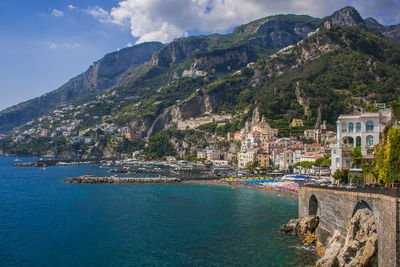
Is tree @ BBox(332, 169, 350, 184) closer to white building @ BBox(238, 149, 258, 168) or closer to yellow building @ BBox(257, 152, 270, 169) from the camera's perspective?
yellow building @ BBox(257, 152, 270, 169)

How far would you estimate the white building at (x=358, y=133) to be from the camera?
3225 cm

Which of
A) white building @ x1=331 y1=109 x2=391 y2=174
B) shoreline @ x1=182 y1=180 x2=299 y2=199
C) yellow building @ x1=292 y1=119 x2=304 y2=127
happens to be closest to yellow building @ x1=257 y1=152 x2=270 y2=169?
yellow building @ x1=292 y1=119 x2=304 y2=127

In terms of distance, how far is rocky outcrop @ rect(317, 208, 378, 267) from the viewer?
1691 centimetres

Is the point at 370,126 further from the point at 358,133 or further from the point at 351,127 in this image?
the point at 351,127

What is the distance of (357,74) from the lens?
336ft

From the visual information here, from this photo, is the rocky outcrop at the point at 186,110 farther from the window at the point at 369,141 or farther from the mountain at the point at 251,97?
the window at the point at 369,141

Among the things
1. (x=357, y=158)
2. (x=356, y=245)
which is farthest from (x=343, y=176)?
(x=356, y=245)

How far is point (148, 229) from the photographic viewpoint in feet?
104

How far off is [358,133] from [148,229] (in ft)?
76.0

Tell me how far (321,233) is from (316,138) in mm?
63692

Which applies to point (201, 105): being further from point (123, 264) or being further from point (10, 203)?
point (123, 264)

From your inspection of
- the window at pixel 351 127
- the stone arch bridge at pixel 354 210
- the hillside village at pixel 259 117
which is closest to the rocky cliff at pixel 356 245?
the stone arch bridge at pixel 354 210

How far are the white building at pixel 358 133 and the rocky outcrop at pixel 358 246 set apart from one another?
48.1 ft

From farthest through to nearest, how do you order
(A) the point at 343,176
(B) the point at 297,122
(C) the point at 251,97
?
(C) the point at 251,97 < (B) the point at 297,122 < (A) the point at 343,176
